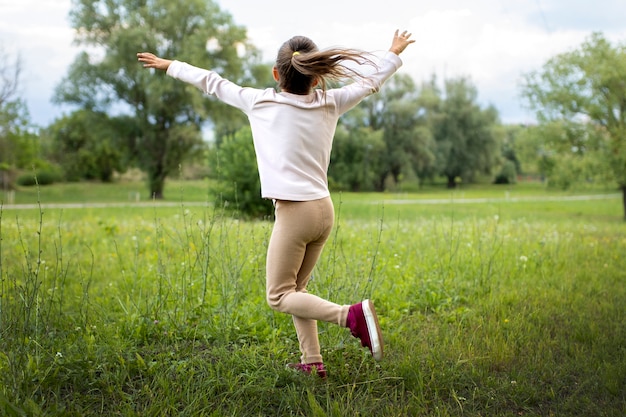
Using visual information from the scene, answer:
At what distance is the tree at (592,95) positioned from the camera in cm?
1941

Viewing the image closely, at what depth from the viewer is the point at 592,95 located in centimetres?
2009

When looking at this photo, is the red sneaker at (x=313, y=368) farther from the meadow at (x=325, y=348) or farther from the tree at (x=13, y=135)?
the tree at (x=13, y=135)

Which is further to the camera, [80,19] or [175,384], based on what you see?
[80,19]

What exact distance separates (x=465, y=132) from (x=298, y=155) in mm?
42145

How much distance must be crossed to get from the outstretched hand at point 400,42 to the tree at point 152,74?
2518cm

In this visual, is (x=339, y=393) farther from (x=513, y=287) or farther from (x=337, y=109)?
(x=513, y=287)

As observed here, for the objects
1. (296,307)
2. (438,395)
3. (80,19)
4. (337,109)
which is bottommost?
(438,395)

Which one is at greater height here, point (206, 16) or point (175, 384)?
point (206, 16)

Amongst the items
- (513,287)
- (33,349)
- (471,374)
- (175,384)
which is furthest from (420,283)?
(33,349)

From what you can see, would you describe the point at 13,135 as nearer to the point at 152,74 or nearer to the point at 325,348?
the point at 152,74

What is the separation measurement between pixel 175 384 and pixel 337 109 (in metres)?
1.70

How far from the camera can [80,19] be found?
2836 cm

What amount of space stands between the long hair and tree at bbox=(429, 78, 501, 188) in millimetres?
39771

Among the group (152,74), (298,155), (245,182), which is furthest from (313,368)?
(152,74)
